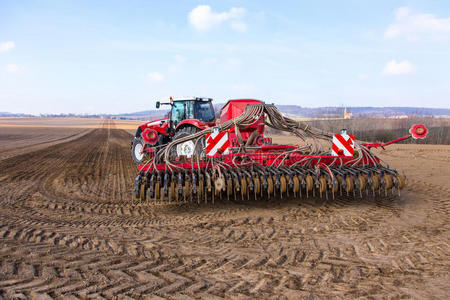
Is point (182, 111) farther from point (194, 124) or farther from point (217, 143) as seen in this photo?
point (217, 143)

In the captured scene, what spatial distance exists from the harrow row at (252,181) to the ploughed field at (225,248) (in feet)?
1.22

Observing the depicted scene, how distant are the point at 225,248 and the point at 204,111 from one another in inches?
265

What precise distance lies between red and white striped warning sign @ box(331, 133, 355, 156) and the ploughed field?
33.3 inches

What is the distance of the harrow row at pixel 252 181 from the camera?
4734 millimetres

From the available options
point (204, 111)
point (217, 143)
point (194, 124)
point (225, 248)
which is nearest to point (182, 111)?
point (204, 111)

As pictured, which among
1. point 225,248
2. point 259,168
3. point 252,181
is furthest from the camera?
point 259,168

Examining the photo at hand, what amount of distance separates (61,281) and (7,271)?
23.5 inches

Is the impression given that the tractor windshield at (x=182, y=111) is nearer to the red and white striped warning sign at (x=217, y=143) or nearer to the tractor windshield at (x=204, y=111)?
the tractor windshield at (x=204, y=111)

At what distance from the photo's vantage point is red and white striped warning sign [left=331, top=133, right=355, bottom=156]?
231 inches

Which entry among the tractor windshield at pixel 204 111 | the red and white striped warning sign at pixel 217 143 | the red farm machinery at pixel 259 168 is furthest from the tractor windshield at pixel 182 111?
the red and white striped warning sign at pixel 217 143

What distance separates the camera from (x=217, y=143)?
5.80 m

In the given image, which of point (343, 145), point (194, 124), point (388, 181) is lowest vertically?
point (388, 181)

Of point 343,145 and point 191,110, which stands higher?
point 191,110

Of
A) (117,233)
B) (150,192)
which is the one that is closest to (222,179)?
(150,192)
